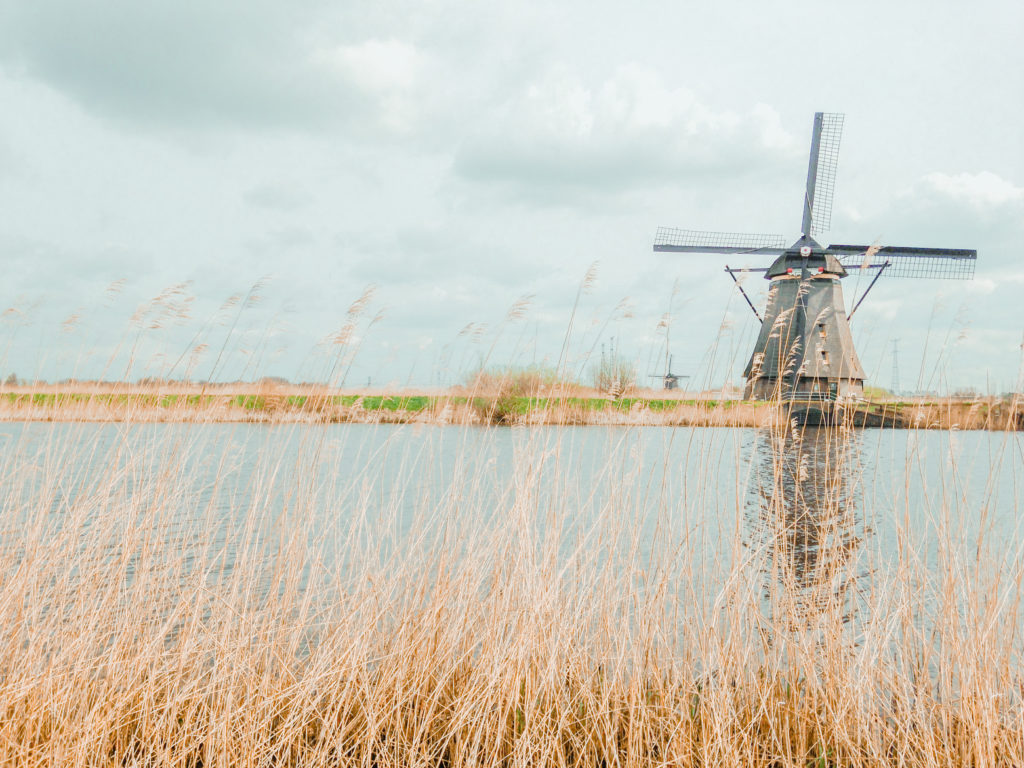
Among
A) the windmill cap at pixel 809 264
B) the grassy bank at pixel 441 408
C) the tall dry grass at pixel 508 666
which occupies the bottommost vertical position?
the tall dry grass at pixel 508 666

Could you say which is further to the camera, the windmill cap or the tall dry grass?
the windmill cap

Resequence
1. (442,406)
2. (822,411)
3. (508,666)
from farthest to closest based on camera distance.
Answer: (442,406), (822,411), (508,666)

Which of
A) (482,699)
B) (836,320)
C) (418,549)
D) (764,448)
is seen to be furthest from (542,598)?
(836,320)

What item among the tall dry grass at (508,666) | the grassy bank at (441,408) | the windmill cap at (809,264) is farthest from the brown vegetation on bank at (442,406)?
the windmill cap at (809,264)

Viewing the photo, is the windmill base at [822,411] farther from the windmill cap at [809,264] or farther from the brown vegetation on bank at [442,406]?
the windmill cap at [809,264]

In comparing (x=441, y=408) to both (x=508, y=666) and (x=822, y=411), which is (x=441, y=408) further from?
(x=822, y=411)

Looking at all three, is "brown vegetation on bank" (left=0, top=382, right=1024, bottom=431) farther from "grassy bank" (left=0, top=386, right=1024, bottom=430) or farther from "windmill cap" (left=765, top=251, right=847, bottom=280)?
"windmill cap" (left=765, top=251, right=847, bottom=280)

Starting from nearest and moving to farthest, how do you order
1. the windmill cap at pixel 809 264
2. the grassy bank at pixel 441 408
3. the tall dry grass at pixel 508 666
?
the tall dry grass at pixel 508 666 → the grassy bank at pixel 441 408 → the windmill cap at pixel 809 264

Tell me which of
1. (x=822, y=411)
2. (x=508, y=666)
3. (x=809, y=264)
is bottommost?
(x=508, y=666)

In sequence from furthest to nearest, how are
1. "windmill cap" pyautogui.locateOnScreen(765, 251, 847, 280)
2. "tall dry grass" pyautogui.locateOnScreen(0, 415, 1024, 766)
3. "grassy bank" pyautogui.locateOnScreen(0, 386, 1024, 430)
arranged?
"windmill cap" pyautogui.locateOnScreen(765, 251, 847, 280)
"grassy bank" pyautogui.locateOnScreen(0, 386, 1024, 430)
"tall dry grass" pyautogui.locateOnScreen(0, 415, 1024, 766)

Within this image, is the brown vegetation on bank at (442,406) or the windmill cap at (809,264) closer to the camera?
the brown vegetation on bank at (442,406)

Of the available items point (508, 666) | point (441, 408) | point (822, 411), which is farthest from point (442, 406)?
point (822, 411)

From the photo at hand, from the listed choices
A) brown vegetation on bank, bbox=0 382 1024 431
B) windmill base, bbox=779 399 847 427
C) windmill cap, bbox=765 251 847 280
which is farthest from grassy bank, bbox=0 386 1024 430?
windmill cap, bbox=765 251 847 280

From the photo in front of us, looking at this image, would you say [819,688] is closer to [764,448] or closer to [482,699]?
[482,699]
